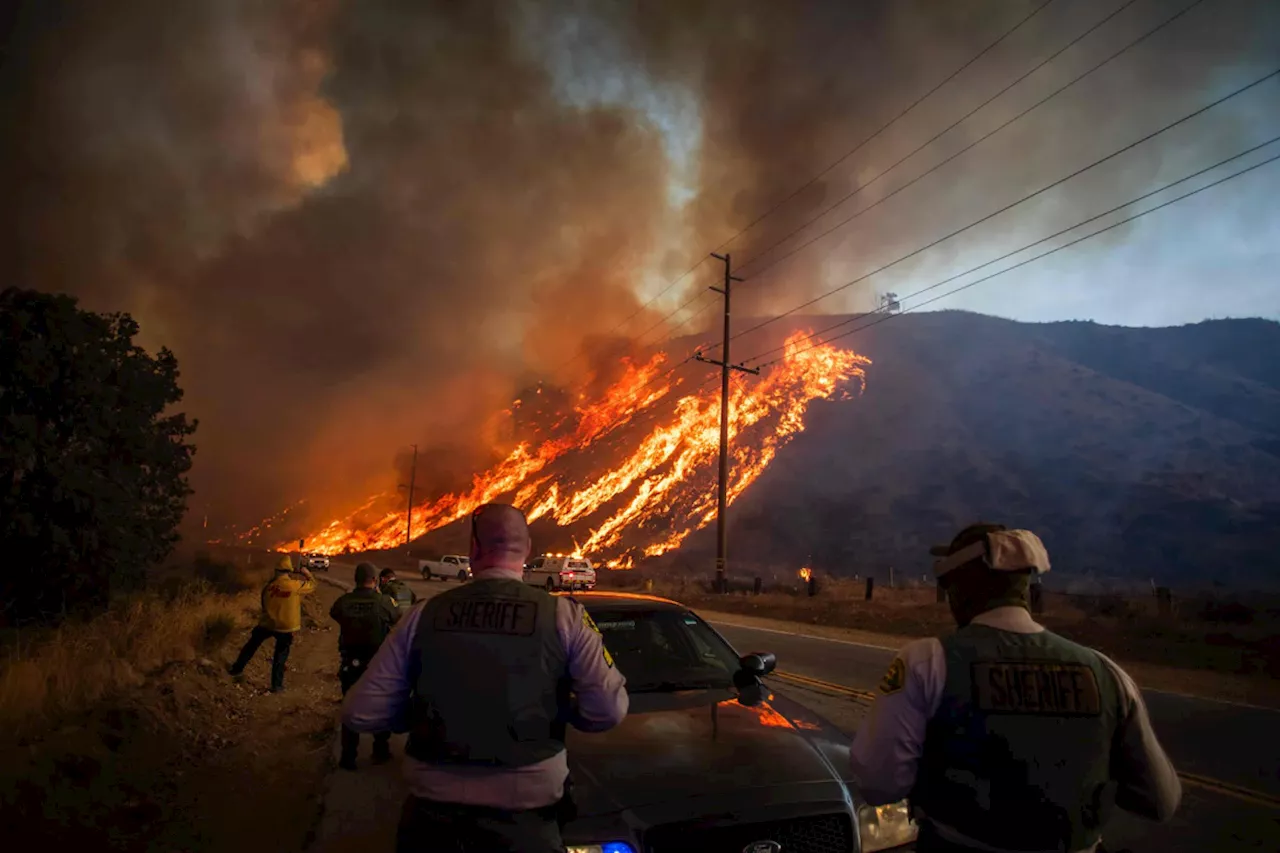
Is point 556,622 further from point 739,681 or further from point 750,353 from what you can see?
point 750,353

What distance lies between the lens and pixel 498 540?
266cm

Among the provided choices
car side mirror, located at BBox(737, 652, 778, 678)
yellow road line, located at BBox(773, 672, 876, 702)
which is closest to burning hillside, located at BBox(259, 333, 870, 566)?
yellow road line, located at BBox(773, 672, 876, 702)

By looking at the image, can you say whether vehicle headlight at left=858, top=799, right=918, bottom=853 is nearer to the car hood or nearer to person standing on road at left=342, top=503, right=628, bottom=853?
the car hood

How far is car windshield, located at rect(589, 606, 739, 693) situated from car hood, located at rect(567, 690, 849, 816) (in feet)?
0.85

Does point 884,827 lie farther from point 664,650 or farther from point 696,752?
point 664,650

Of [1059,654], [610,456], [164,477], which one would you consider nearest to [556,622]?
[1059,654]

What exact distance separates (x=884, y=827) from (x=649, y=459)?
75700mm

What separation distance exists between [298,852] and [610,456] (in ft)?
262

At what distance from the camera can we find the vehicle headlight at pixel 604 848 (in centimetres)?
290

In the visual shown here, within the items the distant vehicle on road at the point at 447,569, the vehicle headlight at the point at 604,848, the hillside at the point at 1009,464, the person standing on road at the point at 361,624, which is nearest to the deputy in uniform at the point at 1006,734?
the vehicle headlight at the point at 604,848

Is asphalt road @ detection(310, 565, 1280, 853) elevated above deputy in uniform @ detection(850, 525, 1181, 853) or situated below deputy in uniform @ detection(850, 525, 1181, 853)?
below

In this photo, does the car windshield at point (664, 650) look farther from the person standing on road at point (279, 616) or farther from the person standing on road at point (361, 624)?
the person standing on road at point (279, 616)

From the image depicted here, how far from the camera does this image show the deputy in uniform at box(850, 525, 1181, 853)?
1975 millimetres

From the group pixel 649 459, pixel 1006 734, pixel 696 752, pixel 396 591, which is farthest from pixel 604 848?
pixel 649 459
